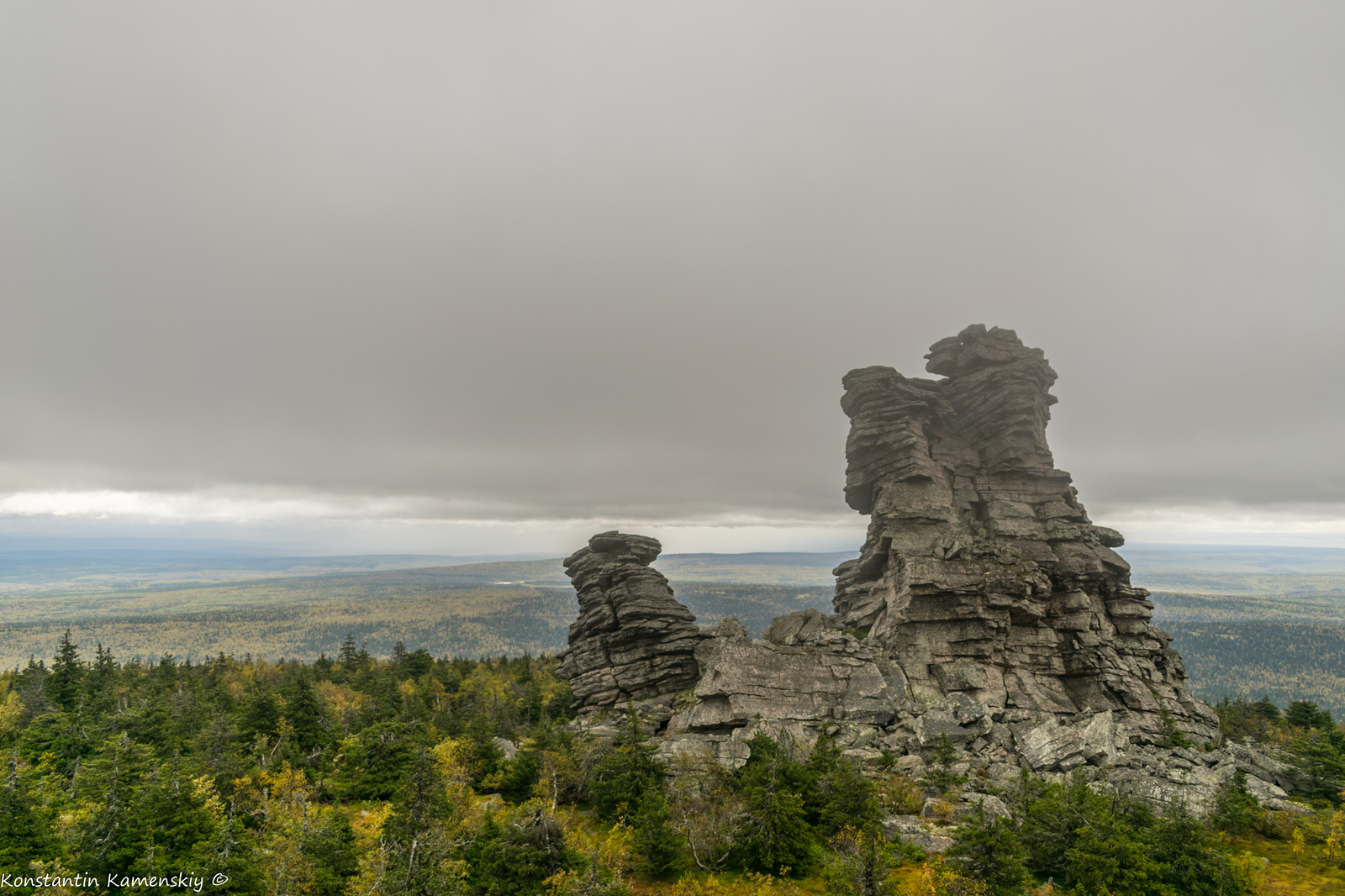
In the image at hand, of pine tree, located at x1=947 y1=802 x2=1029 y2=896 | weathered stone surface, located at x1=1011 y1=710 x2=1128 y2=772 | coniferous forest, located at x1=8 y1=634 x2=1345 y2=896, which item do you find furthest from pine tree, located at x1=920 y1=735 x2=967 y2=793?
pine tree, located at x1=947 y1=802 x2=1029 y2=896

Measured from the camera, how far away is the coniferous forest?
23438 mm

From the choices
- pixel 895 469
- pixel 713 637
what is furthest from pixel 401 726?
pixel 895 469

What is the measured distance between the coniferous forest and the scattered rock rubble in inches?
120

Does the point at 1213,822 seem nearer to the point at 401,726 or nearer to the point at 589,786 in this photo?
the point at 589,786

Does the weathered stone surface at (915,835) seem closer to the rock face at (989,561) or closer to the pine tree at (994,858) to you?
the pine tree at (994,858)

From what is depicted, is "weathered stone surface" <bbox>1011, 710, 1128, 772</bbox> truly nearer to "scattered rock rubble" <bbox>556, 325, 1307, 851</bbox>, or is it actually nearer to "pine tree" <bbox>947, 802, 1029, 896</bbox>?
"scattered rock rubble" <bbox>556, 325, 1307, 851</bbox>

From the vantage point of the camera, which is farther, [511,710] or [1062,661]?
[511,710]

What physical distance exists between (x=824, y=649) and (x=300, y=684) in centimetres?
4989

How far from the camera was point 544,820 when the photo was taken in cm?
2483

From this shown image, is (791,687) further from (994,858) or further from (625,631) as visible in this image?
(994,858)

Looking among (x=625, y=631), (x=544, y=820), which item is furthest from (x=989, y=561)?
(x=544, y=820)

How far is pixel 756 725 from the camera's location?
4500 centimetres

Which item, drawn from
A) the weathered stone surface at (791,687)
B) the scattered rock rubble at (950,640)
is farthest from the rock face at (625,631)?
the weathered stone surface at (791,687)

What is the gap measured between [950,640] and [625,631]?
34.3m
